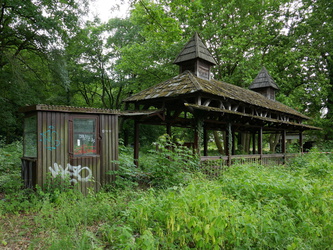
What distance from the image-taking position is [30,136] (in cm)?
674

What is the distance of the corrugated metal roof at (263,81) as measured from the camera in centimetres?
1861

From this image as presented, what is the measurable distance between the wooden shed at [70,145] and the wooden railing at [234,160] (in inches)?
131

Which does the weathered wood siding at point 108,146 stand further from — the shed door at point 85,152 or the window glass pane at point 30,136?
the window glass pane at point 30,136

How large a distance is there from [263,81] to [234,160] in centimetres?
1076

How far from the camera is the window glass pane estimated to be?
644 cm

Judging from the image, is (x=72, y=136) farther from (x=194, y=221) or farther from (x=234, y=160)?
(x=234, y=160)

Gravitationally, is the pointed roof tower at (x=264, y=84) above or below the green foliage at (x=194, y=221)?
above

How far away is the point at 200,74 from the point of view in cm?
1156

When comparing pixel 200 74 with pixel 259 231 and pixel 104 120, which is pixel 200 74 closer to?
pixel 104 120

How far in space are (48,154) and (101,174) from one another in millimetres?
1658

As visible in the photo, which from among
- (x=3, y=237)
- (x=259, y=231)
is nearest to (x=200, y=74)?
(x=259, y=231)

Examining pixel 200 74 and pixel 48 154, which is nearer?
pixel 48 154

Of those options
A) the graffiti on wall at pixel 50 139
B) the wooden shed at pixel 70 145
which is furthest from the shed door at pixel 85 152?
the graffiti on wall at pixel 50 139

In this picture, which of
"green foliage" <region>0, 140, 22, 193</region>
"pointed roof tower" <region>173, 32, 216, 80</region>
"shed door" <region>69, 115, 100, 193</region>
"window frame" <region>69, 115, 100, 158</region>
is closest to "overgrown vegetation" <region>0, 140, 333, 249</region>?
"green foliage" <region>0, 140, 22, 193</region>
